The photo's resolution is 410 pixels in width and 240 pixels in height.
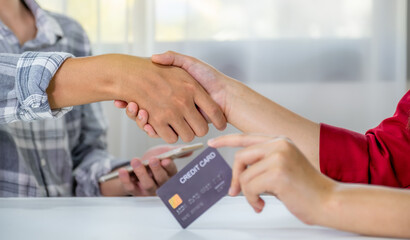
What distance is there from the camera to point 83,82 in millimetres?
908

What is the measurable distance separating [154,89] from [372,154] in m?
0.42

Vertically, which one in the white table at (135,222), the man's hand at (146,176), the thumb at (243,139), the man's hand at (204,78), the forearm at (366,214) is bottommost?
the man's hand at (146,176)

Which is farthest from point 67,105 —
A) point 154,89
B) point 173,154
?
point 173,154

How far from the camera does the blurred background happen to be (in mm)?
1787

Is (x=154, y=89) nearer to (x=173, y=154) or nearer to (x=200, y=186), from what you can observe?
(x=173, y=154)

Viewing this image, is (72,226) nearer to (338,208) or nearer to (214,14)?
(338,208)

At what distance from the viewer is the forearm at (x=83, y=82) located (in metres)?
0.89

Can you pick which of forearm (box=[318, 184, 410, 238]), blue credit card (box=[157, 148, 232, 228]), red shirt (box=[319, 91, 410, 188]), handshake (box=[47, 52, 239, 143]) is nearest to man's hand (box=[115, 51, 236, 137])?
handshake (box=[47, 52, 239, 143])

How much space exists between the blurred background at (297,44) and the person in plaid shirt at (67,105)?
18.9 inches

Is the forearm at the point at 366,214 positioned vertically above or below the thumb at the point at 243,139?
below

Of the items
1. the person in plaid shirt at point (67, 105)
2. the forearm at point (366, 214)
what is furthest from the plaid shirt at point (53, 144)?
the forearm at point (366, 214)

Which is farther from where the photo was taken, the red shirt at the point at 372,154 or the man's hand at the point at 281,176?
the red shirt at the point at 372,154

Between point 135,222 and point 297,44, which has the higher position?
point 297,44

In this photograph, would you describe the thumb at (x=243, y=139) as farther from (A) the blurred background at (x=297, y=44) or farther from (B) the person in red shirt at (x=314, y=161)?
(A) the blurred background at (x=297, y=44)
